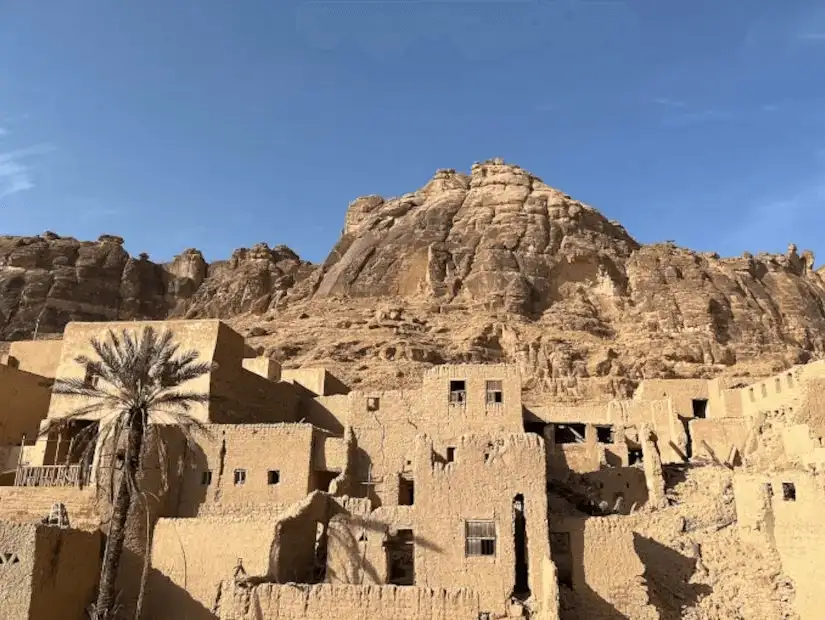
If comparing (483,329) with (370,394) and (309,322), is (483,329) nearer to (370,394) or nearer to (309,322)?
(309,322)

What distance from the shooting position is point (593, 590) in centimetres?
1856

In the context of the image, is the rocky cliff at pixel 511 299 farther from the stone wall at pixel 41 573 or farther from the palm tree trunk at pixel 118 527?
the stone wall at pixel 41 573

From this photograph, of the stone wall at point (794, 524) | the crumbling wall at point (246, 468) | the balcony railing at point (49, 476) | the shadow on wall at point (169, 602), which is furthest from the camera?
the balcony railing at point (49, 476)

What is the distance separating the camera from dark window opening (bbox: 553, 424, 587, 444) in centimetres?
3269

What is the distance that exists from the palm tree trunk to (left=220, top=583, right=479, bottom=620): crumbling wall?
9.58ft

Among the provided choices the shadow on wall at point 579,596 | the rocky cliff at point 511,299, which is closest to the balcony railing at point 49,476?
the shadow on wall at point 579,596

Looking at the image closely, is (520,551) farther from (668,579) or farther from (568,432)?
(568,432)

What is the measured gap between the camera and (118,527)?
18578mm

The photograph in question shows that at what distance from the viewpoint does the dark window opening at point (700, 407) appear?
33969mm

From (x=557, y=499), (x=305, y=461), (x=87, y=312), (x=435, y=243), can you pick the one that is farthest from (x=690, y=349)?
(x=87, y=312)

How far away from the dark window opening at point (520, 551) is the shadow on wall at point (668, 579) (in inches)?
108

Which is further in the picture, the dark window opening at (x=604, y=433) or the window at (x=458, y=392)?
the dark window opening at (x=604, y=433)

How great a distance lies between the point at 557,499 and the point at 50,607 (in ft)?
45.6

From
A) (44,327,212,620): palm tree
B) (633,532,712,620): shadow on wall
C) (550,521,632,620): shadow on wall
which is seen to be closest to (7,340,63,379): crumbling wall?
(44,327,212,620): palm tree
